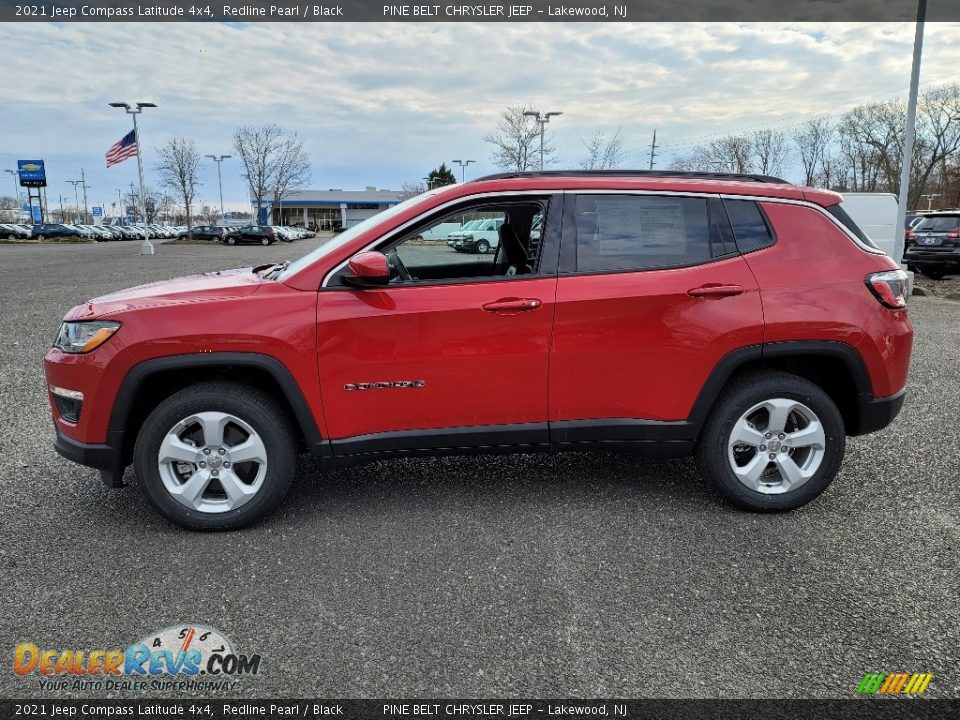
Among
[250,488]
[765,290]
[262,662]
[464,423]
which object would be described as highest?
[765,290]

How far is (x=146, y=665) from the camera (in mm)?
2498

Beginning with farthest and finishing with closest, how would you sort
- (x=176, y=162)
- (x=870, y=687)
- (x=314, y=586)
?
1. (x=176, y=162)
2. (x=314, y=586)
3. (x=870, y=687)

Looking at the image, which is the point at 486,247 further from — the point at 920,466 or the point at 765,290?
the point at 920,466

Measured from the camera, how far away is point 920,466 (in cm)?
443

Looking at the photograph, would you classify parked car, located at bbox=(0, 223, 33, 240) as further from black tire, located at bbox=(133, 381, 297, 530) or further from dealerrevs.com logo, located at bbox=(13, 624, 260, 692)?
dealerrevs.com logo, located at bbox=(13, 624, 260, 692)

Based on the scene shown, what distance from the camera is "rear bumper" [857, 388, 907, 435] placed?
370cm

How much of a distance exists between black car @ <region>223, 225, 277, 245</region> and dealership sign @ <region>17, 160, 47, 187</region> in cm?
3455

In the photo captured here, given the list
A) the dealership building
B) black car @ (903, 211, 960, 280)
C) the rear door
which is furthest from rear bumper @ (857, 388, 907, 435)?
the dealership building

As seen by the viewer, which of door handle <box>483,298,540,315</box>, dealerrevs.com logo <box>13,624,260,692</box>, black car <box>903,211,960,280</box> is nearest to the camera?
dealerrevs.com logo <box>13,624,260,692</box>

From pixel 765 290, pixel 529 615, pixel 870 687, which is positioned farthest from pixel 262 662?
pixel 765 290

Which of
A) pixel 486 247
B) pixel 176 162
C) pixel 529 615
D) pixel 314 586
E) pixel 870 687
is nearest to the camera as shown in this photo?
pixel 870 687

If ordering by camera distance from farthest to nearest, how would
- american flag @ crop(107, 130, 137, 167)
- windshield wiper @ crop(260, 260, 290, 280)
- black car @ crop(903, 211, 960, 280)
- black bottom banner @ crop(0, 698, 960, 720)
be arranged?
american flag @ crop(107, 130, 137, 167) < black car @ crop(903, 211, 960, 280) < windshield wiper @ crop(260, 260, 290, 280) < black bottom banner @ crop(0, 698, 960, 720)

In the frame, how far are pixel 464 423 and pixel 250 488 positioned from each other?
3.80ft

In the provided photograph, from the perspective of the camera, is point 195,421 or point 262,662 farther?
point 195,421
